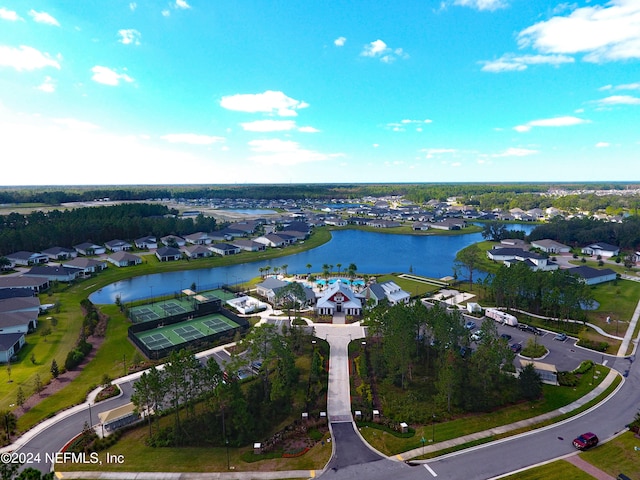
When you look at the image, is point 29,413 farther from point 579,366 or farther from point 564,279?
point 564,279

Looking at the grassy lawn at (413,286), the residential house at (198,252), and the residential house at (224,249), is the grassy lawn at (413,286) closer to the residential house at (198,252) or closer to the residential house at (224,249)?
the residential house at (224,249)

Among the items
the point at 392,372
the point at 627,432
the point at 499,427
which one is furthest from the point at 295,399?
the point at 627,432

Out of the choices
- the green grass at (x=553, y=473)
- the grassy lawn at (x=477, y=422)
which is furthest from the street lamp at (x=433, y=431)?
the green grass at (x=553, y=473)

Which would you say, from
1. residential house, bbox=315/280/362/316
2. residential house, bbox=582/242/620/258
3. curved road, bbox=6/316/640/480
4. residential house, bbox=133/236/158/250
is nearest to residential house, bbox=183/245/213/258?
residential house, bbox=133/236/158/250

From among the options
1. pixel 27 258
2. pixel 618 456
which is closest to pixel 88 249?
pixel 27 258

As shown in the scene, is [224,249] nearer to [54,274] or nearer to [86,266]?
[86,266]

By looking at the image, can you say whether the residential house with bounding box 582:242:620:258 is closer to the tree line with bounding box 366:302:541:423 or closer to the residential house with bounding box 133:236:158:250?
the tree line with bounding box 366:302:541:423
